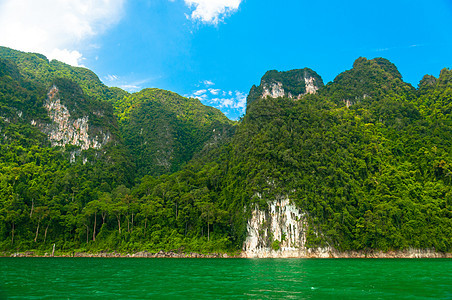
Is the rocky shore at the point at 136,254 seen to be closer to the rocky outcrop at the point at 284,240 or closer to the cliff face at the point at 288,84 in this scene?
the rocky outcrop at the point at 284,240

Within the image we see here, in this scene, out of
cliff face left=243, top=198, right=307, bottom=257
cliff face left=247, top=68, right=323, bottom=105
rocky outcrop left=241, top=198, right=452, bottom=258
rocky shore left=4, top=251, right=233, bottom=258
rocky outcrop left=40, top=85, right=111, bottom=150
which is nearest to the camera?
rocky outcrop left=241, top=198, right=452, bottom=258

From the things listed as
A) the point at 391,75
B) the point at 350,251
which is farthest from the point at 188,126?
the point at 350,251

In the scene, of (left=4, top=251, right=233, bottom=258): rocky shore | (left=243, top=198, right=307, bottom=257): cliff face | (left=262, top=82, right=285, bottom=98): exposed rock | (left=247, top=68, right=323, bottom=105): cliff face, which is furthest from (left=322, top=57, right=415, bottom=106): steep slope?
(left=4, top=251, right=233, bottom=258): rocky shore

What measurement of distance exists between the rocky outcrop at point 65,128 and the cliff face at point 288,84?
2927 inches

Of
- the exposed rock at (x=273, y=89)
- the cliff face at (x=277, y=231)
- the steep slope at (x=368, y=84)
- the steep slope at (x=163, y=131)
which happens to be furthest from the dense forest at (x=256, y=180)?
the exposed rock at (x=273, y=89)

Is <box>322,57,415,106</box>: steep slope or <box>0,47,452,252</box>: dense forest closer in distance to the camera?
<box>0,47,452,252</box>: dense forest

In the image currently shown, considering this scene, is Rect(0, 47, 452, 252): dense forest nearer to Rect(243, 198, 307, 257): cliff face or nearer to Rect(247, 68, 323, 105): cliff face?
Rect(243, 198, 307, 257): cliff face

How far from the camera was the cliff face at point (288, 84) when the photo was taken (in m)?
149

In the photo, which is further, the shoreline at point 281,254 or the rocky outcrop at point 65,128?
the rocky outcrop at point 65,128

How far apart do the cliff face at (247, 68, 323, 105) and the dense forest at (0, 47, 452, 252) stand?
28.5 m

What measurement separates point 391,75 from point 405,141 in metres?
58.8

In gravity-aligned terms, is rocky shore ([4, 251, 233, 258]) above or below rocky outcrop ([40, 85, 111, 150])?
below

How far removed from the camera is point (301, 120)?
298 feet

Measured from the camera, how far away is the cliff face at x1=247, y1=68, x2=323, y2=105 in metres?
149
